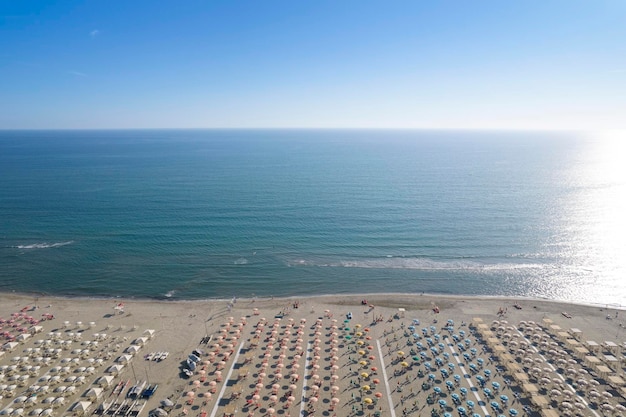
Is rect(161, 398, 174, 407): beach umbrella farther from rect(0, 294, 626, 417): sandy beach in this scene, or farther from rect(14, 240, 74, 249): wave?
rect(14, 240, 74, 249): wave

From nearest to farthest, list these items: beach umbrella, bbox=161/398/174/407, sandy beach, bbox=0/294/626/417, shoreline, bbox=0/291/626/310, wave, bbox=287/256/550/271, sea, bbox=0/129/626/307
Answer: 1. beach umbrella, bbox=161/398/174/407
2. sandy beach, bbox=0/294/626/417
3. shoreline, bbox=0/291/626/310
4. sea, bbox=0/129/626/307
5. wave, bbox=287/256/550/271

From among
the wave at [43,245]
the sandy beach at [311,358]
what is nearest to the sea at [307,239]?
the wave at [43,245]

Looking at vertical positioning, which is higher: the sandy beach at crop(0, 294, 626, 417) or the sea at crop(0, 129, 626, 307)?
the sea at crop(0, 129, 626, 307)

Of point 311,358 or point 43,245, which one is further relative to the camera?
point 43,245

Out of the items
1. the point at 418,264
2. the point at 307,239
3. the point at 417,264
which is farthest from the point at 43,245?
the point at 418,264

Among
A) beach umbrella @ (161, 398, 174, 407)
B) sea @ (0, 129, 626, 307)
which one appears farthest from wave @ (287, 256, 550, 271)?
beach umbrella @ (161, 398, 174, 407)

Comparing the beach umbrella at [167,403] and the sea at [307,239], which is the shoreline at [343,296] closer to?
the sea at [307,239]

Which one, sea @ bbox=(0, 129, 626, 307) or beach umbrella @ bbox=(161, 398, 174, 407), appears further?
sea @ bbox=(0, 129, 626, 307)

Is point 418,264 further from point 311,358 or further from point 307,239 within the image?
point 311,358
